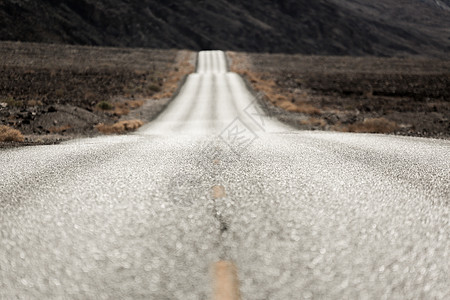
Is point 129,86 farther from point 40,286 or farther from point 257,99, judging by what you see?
point 40,286

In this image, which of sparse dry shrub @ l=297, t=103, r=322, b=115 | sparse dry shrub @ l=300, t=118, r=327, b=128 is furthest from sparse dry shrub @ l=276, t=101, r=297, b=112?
sparse dry shrub @ l=300, t=118, r=327, b=128

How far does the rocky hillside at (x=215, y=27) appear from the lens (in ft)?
234

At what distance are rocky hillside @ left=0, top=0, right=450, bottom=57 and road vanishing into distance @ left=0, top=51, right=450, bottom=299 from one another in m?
76.5

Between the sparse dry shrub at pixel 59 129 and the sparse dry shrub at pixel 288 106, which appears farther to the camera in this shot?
the sparse dry shrub at pixel 288 106

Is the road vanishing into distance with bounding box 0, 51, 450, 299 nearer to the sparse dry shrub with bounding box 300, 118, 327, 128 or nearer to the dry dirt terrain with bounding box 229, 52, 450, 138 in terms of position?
the dry dirt terrain with bounding box 229, 52, 450, 138

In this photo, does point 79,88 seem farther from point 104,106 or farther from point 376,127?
point 376,127

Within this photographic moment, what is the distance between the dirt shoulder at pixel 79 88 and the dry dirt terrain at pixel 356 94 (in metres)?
9.50

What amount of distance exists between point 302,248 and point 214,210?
2.01ft

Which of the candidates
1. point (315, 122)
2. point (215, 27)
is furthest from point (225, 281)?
point (215, 27)

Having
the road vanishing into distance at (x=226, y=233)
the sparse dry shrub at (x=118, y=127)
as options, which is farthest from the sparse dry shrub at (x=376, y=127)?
the road vanishing into distance at (x=226, y=233)

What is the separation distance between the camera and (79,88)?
28.8m

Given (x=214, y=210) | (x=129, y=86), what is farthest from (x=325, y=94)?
(x=214, y=210)

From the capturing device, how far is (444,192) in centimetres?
232

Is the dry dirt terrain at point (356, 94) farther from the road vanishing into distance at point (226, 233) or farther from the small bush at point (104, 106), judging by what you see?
the road vanishing into distance at point (226, 233)
